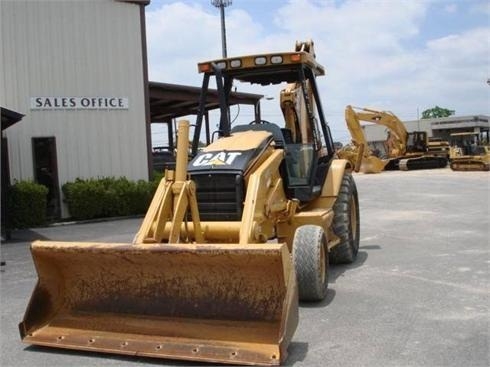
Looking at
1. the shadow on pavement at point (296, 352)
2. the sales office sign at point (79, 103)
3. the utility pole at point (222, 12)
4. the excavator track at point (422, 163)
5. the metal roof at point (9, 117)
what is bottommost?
the shadow on pavement at point (296, 352)

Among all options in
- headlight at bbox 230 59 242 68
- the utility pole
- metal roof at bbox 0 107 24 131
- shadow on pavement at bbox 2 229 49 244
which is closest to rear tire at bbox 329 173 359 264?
headlight at bbox 230 59 242 68

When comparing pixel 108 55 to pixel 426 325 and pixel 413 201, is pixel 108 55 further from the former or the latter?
pixel 426 325

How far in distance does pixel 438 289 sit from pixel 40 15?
42.5ft

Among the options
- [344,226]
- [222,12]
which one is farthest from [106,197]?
[222,12]

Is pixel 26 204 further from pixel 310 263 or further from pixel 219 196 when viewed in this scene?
pixel 310 263

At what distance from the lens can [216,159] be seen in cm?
676

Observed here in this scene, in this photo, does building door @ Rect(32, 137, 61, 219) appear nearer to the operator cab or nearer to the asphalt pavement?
the asphalt pavement

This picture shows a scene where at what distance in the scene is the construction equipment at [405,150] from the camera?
36.1m

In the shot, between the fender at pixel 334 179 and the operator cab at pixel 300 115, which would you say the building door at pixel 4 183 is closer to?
the operator cab at pixel 300 115

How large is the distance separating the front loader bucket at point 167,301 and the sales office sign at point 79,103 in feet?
36.8

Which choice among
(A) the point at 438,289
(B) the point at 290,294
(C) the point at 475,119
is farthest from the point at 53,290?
(C) the point at 475,119

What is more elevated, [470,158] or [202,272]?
[470,158]

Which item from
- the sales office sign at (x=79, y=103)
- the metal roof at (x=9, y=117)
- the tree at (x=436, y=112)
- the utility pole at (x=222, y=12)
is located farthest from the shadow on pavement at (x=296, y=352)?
the tree at (x=436, y=112)

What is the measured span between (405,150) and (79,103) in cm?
2551
